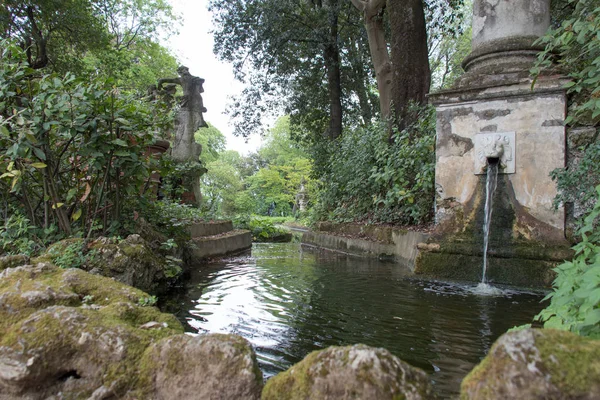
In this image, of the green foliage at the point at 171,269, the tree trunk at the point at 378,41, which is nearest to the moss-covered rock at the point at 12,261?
the green foliage at the point at 171,269

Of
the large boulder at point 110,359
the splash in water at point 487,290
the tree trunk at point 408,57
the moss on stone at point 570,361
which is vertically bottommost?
the splash in water at point 487,290

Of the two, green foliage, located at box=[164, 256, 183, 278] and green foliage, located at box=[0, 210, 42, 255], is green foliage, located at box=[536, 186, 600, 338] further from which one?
green foliage, located at box=[0, 210, 42, 255]

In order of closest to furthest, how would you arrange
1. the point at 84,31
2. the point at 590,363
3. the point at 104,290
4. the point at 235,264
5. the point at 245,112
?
the point at 590,363 < the point at 104,290 < the point at 235,264 < the point at 84,31 < the point at 245,112

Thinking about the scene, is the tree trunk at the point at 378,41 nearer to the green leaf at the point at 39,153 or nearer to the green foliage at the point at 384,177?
the green foliage at the point at 384,177

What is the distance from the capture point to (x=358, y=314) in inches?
125

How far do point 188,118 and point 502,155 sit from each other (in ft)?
28.7

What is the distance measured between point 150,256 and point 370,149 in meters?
5.79

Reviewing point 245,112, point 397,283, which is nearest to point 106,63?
point 245,112

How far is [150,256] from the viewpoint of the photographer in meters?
3.60

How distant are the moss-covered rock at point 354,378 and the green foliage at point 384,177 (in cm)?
505

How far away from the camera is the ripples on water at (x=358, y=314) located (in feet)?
7.72

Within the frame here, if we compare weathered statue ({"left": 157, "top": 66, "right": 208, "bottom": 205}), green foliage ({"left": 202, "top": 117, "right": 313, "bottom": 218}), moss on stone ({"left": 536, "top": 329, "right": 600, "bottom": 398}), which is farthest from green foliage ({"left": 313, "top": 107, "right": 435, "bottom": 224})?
green foliage ({"left": 202, "top": 117, "right": 313, "bottom": 218})

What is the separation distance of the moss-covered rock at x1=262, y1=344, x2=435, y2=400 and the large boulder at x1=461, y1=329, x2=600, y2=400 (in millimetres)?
151

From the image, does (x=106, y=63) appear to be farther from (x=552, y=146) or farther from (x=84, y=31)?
(x=552, y=146)
